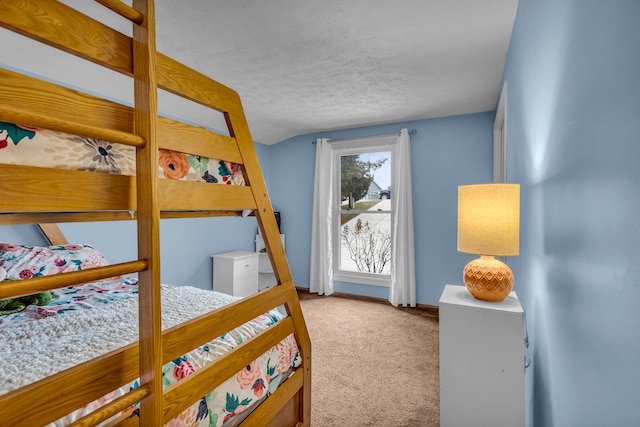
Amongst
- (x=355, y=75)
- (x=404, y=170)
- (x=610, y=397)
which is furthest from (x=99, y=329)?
(x=404, y=170)

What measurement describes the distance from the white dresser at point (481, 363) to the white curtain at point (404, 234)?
2420mm

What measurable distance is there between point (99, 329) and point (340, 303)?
10.5 ft

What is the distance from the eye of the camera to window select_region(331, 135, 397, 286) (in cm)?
431

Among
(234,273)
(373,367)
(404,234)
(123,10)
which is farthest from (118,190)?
(404,234)

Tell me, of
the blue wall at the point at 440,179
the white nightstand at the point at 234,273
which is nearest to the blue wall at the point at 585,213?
the blue wall at the point at 440,179

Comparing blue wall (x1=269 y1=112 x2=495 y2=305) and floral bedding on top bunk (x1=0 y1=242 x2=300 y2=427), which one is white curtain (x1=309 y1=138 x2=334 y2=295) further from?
floral bedding on top bunk (x1=0 y1=242 x2=300 y2=427)

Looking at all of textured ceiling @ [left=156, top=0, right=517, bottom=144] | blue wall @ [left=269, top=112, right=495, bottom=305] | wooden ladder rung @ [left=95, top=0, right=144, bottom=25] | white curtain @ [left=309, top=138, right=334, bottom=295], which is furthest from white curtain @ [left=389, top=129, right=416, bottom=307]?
wooden ladder rung @ [left=95, top=0, right=144, bottom=25]

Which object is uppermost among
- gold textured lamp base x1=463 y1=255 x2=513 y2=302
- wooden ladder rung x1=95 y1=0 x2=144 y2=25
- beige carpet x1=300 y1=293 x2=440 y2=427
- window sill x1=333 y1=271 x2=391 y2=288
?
wooden ladder rung x1=95 y1=0 x2=144 y2=25

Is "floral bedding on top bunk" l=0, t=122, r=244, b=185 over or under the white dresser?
over

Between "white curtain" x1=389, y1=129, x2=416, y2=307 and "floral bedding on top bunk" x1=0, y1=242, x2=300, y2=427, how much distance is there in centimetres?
263

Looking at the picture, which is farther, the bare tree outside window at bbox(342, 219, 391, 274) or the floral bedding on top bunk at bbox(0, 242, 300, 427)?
the bare tree outside window at bbox(342, 219, 391, 274)

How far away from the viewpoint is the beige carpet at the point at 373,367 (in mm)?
1943

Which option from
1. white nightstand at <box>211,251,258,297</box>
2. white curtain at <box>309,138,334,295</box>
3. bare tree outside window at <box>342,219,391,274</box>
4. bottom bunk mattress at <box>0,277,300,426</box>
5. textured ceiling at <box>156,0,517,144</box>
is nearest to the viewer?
bottom bunk mattress at <box>0,277,300,426</box>

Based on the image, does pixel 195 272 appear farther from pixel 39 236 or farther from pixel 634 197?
pixel 634 197
